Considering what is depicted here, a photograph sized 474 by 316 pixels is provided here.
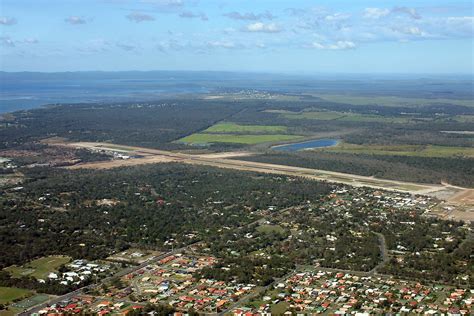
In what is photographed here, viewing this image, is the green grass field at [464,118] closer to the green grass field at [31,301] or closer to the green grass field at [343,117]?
the green grass field at [343,117]

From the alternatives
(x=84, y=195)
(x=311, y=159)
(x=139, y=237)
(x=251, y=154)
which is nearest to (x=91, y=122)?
(x=251, y=154)

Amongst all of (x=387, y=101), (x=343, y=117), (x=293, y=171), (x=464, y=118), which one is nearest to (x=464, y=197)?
(x=293, y=171)

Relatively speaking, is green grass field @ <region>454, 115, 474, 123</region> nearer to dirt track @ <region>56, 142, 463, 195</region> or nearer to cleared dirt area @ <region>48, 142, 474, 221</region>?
cleared dirt area @ <region>48, 142, 474, 221</region>

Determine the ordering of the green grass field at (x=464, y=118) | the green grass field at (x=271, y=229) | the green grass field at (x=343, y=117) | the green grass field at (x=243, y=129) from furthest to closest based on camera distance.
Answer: the green grass field at (x=343, y=117) → the green grass field at (x=464, y=118) → the green grass field at (x=243, y=129) → the green grass field at (x=271, y=229)

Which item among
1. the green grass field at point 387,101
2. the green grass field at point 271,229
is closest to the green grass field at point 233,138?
the green grass field at point 271,229

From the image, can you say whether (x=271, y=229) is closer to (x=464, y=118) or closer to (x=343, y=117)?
(x=343, y=117)

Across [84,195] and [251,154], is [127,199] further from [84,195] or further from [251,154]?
[251,154]

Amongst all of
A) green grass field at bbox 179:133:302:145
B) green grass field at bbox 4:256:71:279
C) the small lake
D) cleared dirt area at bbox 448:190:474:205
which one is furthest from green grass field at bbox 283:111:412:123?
green grass field at bbox 4:256:71:279
